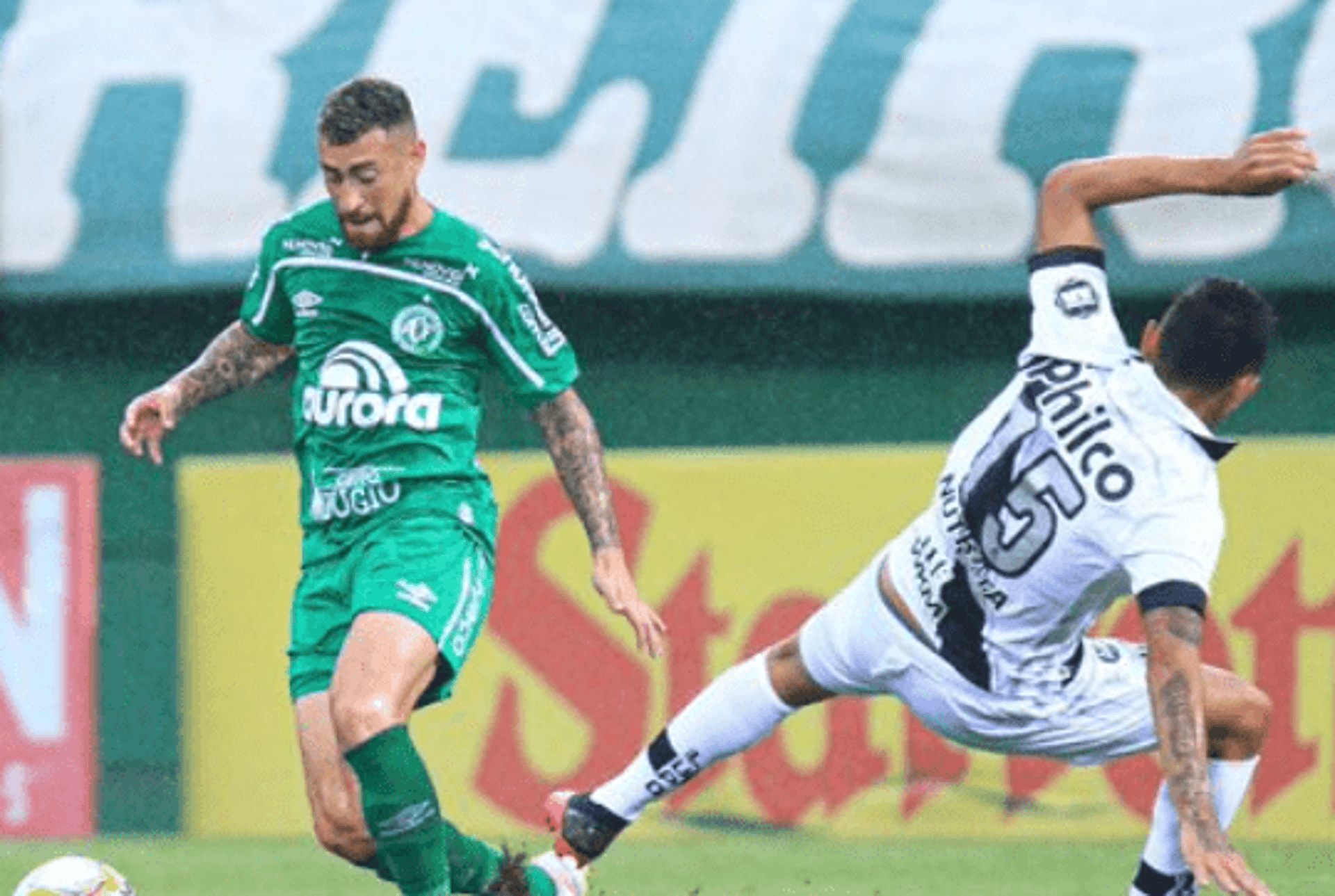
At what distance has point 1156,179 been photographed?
6.80m

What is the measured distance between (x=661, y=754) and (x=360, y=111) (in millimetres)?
1696

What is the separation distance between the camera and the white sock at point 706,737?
7645 millimetres

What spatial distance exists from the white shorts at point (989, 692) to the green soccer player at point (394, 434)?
56 cm

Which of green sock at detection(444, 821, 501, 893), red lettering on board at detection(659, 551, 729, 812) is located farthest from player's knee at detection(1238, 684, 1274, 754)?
red lettering on board at detection(659, 551, 729, 812)

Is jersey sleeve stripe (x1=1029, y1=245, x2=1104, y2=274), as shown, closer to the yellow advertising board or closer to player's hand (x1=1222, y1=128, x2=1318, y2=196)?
player's hand (x1=1222, y1=128, x2=1318, y2=196)

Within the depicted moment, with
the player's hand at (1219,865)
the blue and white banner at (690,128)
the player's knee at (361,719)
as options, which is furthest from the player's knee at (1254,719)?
the blue and white banner at (690,128)

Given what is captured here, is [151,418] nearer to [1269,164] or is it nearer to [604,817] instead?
[604,817]

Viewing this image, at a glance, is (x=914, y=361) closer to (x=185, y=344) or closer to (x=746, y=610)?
(x=746, y=610)

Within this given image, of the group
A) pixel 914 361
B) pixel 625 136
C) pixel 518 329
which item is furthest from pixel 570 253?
pixel 518 329

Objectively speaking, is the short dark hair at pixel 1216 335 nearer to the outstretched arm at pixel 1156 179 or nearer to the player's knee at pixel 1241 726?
the outstretched arm at pixel 1156 179

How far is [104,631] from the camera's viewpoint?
13102mm

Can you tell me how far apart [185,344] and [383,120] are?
21.5ft

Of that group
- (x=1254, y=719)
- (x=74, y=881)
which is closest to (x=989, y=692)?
(x=1254, y=719)

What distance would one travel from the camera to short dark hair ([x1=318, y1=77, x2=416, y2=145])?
709 cm
